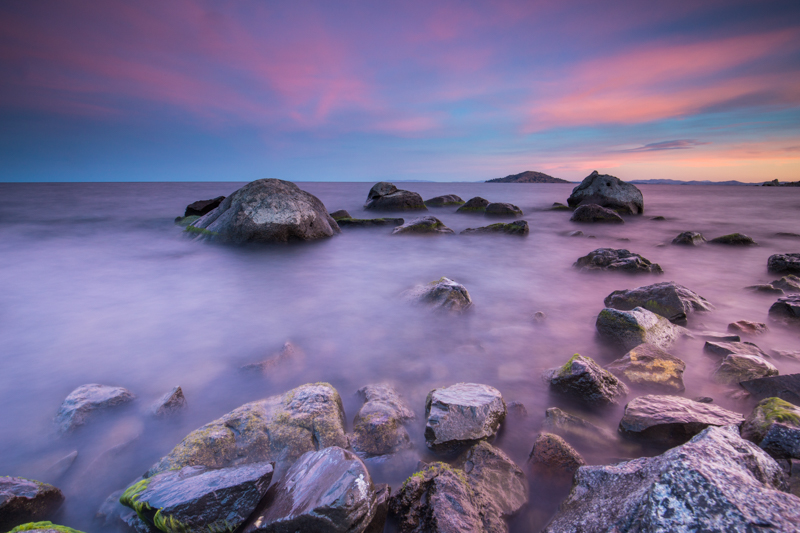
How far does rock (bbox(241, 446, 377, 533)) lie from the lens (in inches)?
68.8

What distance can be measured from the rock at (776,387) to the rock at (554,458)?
1.80 meters

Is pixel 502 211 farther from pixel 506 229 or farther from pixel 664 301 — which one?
pixel 664 301

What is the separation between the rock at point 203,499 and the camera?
1834 mm

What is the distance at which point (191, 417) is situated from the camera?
3084mm

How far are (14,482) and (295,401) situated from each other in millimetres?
1666

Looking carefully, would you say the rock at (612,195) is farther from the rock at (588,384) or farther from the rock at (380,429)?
the rock at (380,429)

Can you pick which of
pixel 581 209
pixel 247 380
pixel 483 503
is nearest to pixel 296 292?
pixel 247 380

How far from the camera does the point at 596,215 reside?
15078 mm

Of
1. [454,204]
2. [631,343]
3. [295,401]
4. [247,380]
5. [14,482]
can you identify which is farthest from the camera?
[454,204]

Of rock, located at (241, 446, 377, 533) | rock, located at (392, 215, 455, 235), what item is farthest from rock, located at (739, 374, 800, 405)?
rock, located at (392, 215, 455, 235)

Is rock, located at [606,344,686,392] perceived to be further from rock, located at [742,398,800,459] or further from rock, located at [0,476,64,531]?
rock, located at [0,476,64,531]

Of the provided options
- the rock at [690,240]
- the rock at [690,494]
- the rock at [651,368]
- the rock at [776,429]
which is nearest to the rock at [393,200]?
the rock at [690,240]

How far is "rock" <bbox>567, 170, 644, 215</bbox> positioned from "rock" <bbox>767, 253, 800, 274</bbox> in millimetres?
10648

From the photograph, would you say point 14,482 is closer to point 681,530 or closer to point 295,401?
point 295,401
